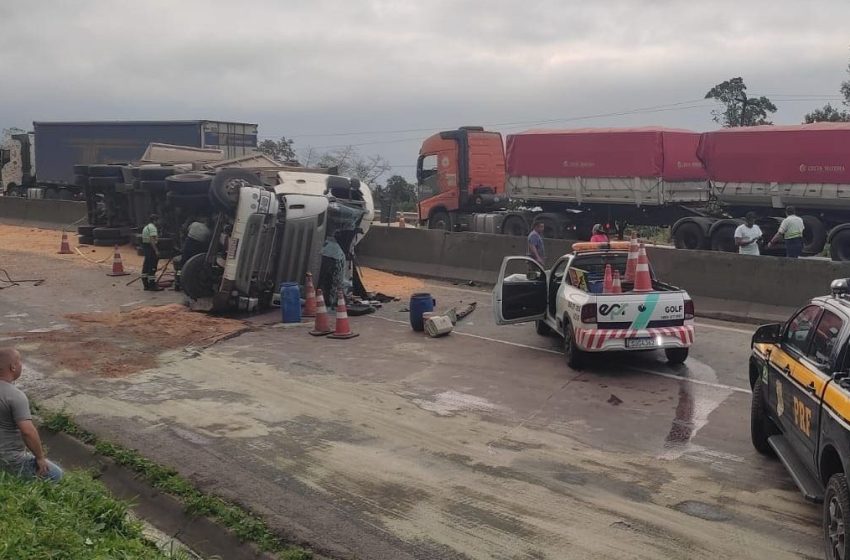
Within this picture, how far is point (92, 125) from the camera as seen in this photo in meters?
36.7

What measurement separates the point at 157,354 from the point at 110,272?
9163mm

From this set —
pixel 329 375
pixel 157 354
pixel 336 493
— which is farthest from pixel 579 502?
Result: pixel 157 354

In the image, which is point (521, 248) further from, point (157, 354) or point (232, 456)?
point (232, 456)

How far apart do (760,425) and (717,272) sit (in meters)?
7.37

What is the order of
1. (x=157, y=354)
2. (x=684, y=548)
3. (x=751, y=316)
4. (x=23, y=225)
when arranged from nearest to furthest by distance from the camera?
1. (x=684, y=548)
2. (x=157, y=354)
3. (x=751, y=316)
4. (x=23, y=225)

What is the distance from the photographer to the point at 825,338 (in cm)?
583

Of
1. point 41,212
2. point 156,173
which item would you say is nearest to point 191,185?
point 156,173

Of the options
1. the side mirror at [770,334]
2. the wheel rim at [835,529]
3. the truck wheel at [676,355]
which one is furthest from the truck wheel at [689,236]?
the wheel rim at [835,529]

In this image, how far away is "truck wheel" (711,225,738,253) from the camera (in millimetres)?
20109

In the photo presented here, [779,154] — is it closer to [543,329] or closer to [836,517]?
[543,329]

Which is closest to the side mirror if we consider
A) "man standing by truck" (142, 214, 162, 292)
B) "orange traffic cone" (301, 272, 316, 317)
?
"orange traffic cone" (301, 272, 316, 317)

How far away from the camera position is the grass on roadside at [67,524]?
191 inches

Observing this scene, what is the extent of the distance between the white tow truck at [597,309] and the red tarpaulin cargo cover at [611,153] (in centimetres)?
1120

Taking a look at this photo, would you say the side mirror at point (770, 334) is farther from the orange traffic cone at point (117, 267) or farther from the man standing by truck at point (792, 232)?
the orange traffic cone at point (117, 267)
